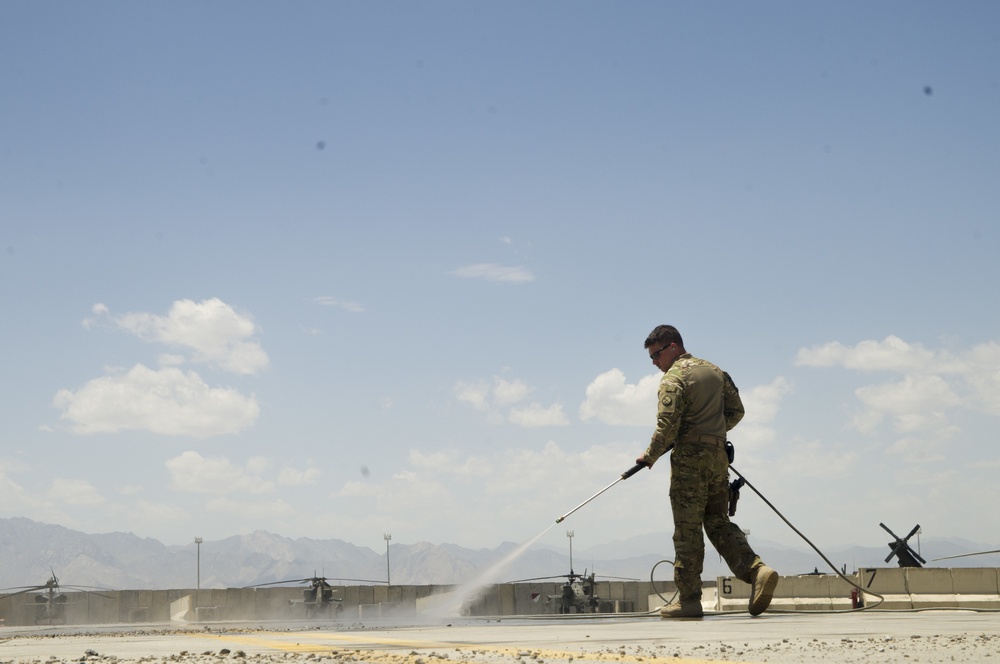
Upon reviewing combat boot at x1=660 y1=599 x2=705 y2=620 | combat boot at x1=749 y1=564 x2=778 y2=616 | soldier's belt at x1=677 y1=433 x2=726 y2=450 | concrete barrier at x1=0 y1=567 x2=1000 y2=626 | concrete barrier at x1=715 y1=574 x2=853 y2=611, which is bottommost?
concrete barrier at x1=0 y1=567 x2=1000 y2=626

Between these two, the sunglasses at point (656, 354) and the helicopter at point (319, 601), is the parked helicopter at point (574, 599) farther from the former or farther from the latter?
Answer: the sunglasses at point (656, 354)

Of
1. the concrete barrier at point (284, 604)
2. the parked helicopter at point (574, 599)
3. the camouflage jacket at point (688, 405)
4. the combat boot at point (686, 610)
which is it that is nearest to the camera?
the camouflage jacket at point (688, 405)

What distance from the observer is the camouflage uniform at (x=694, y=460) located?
28.9 feet

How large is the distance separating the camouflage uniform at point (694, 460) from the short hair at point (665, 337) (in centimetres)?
33

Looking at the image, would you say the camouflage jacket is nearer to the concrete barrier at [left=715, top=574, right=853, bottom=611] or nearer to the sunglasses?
the sunglasses

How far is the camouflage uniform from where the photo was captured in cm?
882

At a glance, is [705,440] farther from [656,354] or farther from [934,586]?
[934,586]

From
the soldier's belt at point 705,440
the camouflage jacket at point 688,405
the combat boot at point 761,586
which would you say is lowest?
the combat boot at point 761,586

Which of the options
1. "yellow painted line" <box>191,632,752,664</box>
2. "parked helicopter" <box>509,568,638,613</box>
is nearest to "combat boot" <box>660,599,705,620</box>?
"yellow painted line" <box>191,632,752,664</box>

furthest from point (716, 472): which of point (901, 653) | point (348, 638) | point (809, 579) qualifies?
point (809, 579)

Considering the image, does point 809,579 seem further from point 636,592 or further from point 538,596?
point 636,592

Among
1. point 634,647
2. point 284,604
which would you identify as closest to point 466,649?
point 634,647

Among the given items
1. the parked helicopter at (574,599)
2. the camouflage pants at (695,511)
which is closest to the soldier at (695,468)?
the camouflage pants at (695,511)

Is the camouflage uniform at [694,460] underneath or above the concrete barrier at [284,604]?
above
